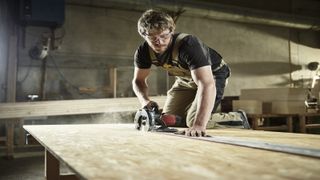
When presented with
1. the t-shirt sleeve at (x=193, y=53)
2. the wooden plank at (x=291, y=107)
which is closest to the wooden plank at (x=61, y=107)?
the t-shirt sleeve at (x=193, y=53)

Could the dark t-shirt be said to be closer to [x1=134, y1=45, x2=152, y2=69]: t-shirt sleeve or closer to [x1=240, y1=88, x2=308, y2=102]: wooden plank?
[x1=134, y1=45, x2=152, y2=69]: t-shirt sleeve

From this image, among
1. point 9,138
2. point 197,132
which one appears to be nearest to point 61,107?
point 9,138

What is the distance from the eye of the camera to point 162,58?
2.52 m

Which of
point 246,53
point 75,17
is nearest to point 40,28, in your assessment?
point 75,17

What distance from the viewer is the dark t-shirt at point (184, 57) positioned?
223 cm

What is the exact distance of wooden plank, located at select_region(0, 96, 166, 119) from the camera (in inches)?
156

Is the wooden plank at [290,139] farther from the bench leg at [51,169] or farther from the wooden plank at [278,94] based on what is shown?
the wooden plank at [278,94]

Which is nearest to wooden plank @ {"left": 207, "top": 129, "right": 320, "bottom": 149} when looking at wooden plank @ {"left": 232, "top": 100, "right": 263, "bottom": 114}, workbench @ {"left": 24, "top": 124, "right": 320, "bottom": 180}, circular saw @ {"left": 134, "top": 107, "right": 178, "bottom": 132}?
workbench @ {"left": 24, "top": 124, "right": 320, "bottom": 180}

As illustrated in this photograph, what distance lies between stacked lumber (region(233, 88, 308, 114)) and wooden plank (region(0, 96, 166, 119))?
7.08ft

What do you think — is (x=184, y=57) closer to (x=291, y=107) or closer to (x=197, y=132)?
(x=197, y=132)

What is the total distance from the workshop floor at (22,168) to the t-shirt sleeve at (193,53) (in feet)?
8.22

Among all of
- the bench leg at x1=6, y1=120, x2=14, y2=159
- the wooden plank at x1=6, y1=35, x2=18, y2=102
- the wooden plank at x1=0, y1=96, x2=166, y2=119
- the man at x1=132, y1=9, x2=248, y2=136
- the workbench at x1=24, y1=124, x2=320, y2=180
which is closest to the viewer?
the workbench at x1=24, y1=124, x2=320, y2=180

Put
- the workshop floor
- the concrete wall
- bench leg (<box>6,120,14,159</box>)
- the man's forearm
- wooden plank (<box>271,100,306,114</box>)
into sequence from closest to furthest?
the man's forearm → the workshop floor → bench leg (<box>6,120,14,159</box>) → wooden plank (<box>271,100,306,114</box>) → the concrete wall

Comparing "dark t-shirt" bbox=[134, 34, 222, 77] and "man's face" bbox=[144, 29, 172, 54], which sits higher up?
"man's face" bbox=[144, 29, 172, 54]
